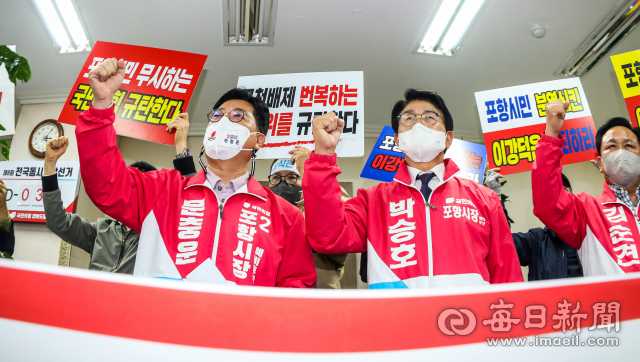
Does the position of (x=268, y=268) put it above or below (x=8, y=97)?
below

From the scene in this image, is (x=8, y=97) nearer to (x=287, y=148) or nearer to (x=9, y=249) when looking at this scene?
(x=9, y=249)

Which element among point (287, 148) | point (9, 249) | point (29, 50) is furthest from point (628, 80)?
point (29, 50)

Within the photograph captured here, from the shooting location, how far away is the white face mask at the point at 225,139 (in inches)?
72.4

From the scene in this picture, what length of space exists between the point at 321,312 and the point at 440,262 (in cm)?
110

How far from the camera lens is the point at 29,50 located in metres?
4.72

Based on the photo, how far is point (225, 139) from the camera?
6.09 ft

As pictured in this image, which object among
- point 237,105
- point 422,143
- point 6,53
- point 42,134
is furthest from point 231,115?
point 42,134

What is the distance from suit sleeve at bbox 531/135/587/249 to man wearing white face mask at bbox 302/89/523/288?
Result: 225mm

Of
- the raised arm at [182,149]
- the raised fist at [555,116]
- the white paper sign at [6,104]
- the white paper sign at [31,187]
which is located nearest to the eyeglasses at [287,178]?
the raised arm at [182,149]

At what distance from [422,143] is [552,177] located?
566 millimetres

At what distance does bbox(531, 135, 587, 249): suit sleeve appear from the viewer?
1.81m

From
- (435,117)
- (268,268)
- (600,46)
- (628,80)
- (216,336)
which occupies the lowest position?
(216,336)

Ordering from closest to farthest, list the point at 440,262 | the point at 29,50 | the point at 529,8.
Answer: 1. the point at 440,262
2. the point at 529,8
3. the point at 29,50

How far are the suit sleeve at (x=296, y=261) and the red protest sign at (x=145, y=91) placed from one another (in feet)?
4.62
